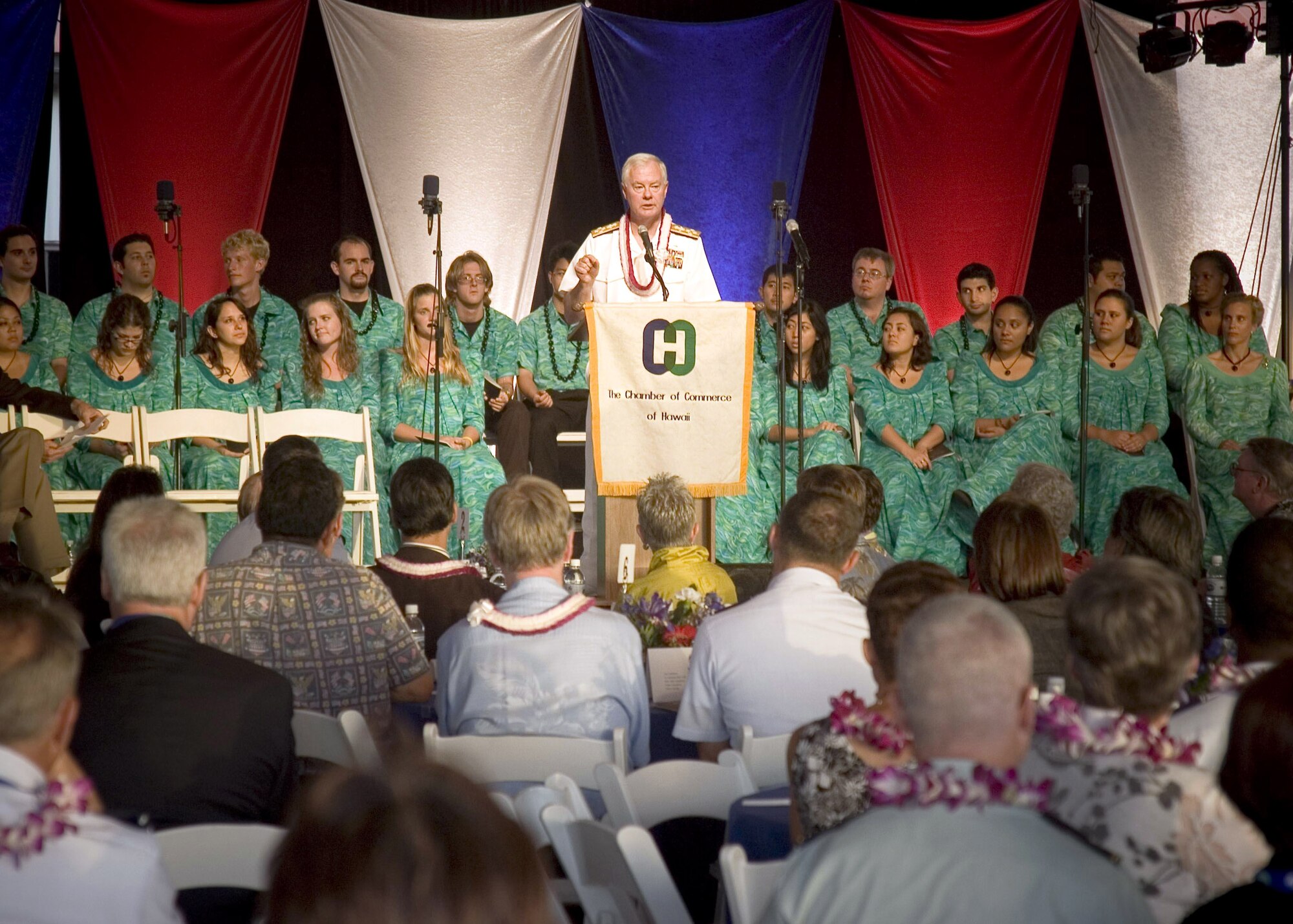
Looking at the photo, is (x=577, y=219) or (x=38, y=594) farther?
(x=577, y=219)

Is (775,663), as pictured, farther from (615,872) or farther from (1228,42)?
(1228,42)

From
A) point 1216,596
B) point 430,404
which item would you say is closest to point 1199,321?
point 1216,596

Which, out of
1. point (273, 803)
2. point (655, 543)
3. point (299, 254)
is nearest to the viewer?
point (273, 803)

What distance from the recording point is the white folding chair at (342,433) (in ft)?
21.2

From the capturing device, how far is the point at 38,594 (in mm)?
1934

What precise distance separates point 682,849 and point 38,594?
4.14ft

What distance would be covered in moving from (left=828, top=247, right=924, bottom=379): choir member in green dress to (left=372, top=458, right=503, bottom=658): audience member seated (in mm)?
3774

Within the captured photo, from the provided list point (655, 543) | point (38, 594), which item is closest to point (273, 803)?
point (38, 594)

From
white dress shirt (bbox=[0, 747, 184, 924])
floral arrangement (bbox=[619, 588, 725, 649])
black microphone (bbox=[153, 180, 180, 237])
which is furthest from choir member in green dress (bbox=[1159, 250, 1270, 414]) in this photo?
white dress shirt (bbox=[0, 747, 184, 924])

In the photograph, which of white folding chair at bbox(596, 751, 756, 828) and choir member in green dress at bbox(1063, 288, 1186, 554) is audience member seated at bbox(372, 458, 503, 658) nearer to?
white folding chair at bbox(596, 751, 756, 828)

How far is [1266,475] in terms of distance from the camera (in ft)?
14.6

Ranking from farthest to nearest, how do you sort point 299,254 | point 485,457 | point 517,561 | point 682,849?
point 299,254 < point 485,457 < point 517,561 < point 682,849

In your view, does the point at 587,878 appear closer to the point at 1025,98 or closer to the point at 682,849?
the point at 682,849

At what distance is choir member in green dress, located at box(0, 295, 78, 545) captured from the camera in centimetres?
654
